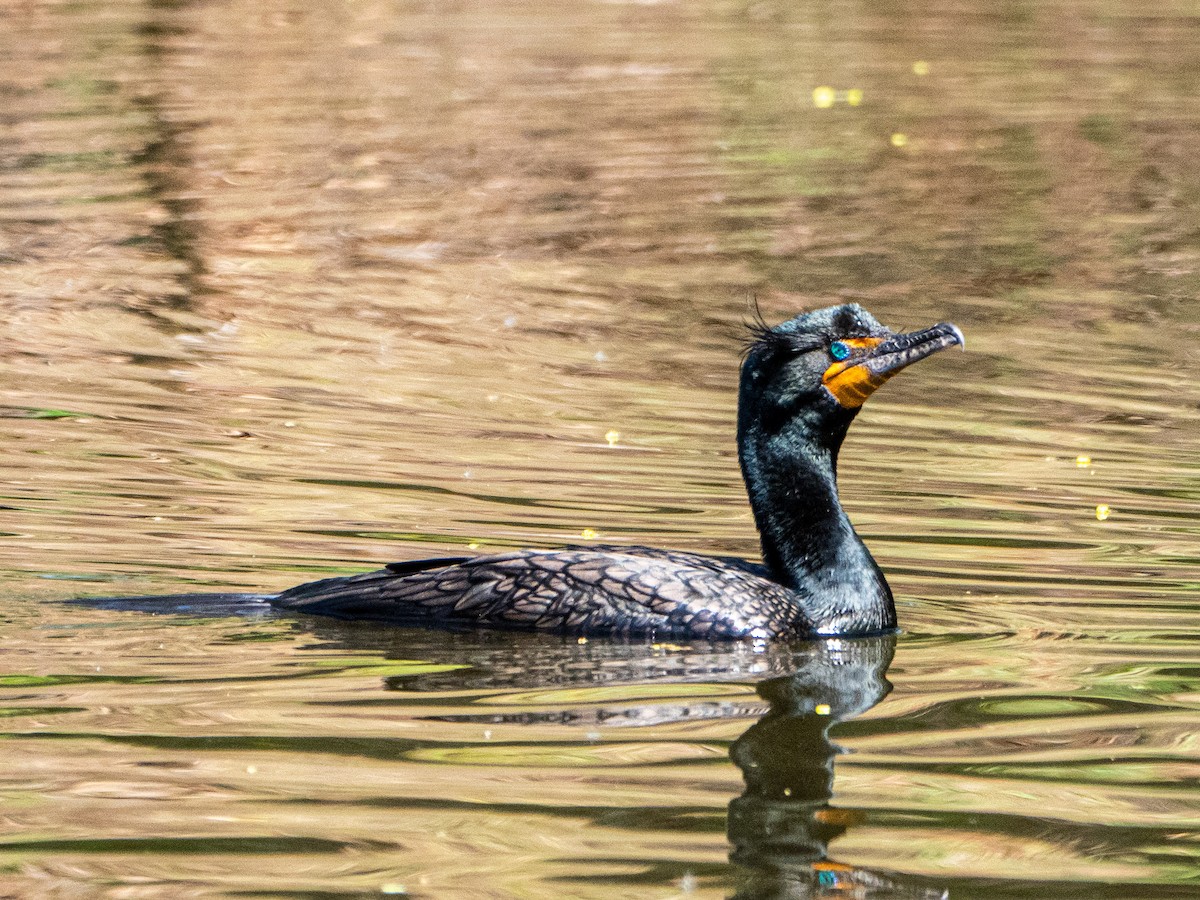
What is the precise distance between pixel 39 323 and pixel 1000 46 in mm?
16527

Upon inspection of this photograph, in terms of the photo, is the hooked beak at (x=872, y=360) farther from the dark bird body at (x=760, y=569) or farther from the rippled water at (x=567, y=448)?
the rippled water at (x=567, y=448)

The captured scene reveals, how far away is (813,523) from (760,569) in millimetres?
266

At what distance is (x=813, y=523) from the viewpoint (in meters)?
7.36

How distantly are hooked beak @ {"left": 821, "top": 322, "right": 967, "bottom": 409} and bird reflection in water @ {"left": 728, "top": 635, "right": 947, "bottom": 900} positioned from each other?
2.81 feet

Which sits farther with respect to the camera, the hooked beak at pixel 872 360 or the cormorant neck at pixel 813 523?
the cormorant neck at pixel 813 523

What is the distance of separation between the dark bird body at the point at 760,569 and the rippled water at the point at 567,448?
122 millimetres

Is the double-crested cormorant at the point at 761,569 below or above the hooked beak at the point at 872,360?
below

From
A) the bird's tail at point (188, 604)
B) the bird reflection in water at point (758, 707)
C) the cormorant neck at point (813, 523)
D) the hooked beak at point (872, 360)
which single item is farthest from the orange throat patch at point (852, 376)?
the bird's tail at point (188, 604)

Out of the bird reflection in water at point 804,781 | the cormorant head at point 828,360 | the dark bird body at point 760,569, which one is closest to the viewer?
the bird reflection in water at point 804,781

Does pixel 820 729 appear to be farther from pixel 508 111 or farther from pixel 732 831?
pixel 508 111

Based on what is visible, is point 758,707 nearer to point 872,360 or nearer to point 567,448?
point 872,360

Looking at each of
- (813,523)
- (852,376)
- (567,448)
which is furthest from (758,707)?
(567,448)

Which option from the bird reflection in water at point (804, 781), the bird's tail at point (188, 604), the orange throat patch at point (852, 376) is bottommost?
the bird reflection in water at point (804, 781)

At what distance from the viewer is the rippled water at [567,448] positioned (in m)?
5.28
